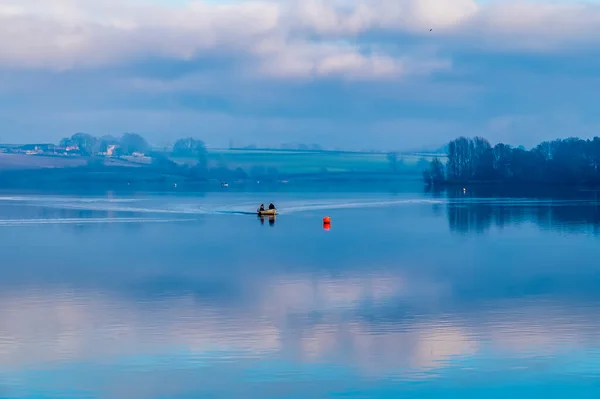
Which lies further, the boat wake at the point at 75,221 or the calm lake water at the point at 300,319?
the boat wake at the point at 75,221

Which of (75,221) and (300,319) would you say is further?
(75,221)

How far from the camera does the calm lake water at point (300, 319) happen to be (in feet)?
70.9

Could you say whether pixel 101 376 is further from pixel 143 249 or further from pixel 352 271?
pixel 143 249

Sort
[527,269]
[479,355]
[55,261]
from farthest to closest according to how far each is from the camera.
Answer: [55,261], [527,269], [479,355]

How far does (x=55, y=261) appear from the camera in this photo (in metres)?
49.3

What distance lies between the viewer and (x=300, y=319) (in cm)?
2973

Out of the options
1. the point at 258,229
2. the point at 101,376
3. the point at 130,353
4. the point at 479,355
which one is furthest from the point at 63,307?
the point at 258,229

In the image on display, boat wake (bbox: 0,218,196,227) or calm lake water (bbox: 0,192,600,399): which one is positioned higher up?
boat wake (bbox: 0,218,196,227)

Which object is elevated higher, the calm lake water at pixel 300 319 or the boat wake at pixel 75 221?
the boat wake at pixel 75 221

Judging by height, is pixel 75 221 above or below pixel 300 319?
above

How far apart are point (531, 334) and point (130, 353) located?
35.8 feet

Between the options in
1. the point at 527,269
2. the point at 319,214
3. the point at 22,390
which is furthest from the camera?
the point at 319,214

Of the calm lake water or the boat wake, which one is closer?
the calm lake water

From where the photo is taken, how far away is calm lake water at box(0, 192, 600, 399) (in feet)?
A: 70.9
